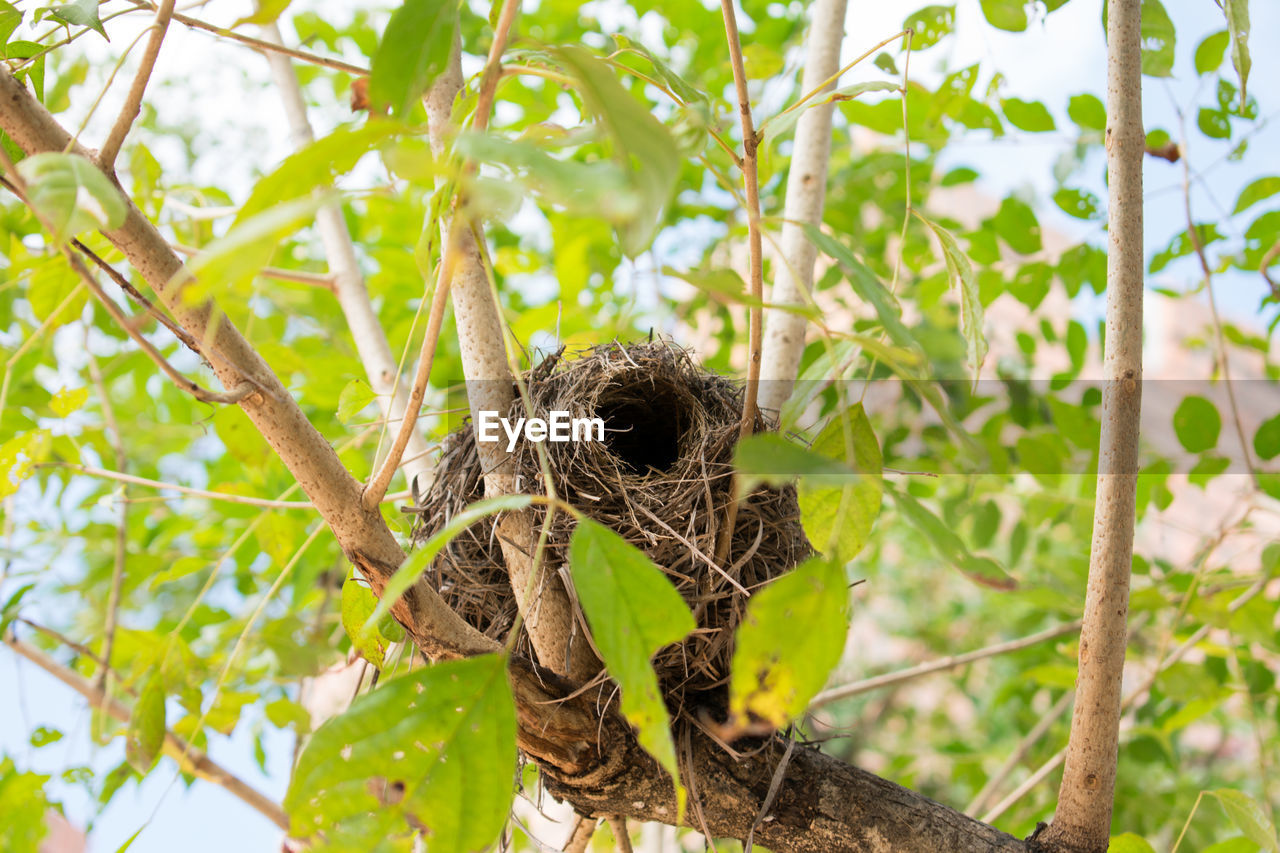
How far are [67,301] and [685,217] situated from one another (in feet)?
3.90

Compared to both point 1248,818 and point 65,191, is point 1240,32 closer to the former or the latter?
point 1248,818

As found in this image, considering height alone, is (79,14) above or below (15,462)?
above

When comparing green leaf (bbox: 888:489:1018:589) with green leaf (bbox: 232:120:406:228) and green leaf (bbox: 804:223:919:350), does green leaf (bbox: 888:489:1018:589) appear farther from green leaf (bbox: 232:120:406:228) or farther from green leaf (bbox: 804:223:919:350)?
green leaf (bbox: 232:120:406:228)

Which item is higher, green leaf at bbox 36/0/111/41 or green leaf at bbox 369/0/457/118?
green leaf at bbox 36/0/111/41

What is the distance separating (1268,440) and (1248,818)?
62 cm

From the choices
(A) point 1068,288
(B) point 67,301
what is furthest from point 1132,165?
(B) point 67,301

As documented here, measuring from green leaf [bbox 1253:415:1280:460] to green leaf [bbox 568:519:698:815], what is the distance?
1.05 m

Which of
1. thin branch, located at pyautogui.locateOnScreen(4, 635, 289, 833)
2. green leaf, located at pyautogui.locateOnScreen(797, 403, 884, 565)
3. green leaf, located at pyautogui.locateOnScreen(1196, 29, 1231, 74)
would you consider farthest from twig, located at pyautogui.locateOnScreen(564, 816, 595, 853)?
green leaf, located at pyautogui.locateOnScreen(1196, 29, 1231, 74)

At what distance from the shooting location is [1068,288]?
131cm

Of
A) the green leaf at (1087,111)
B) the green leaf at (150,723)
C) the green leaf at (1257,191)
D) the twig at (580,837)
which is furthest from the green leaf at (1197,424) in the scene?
the green leaf at (150,723)

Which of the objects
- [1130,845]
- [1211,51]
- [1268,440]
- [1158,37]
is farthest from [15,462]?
[1268,440]

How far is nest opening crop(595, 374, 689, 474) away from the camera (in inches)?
36.0

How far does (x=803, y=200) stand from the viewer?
0.98 metres

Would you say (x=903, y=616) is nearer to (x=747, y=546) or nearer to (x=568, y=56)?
(x=747, y=546)
